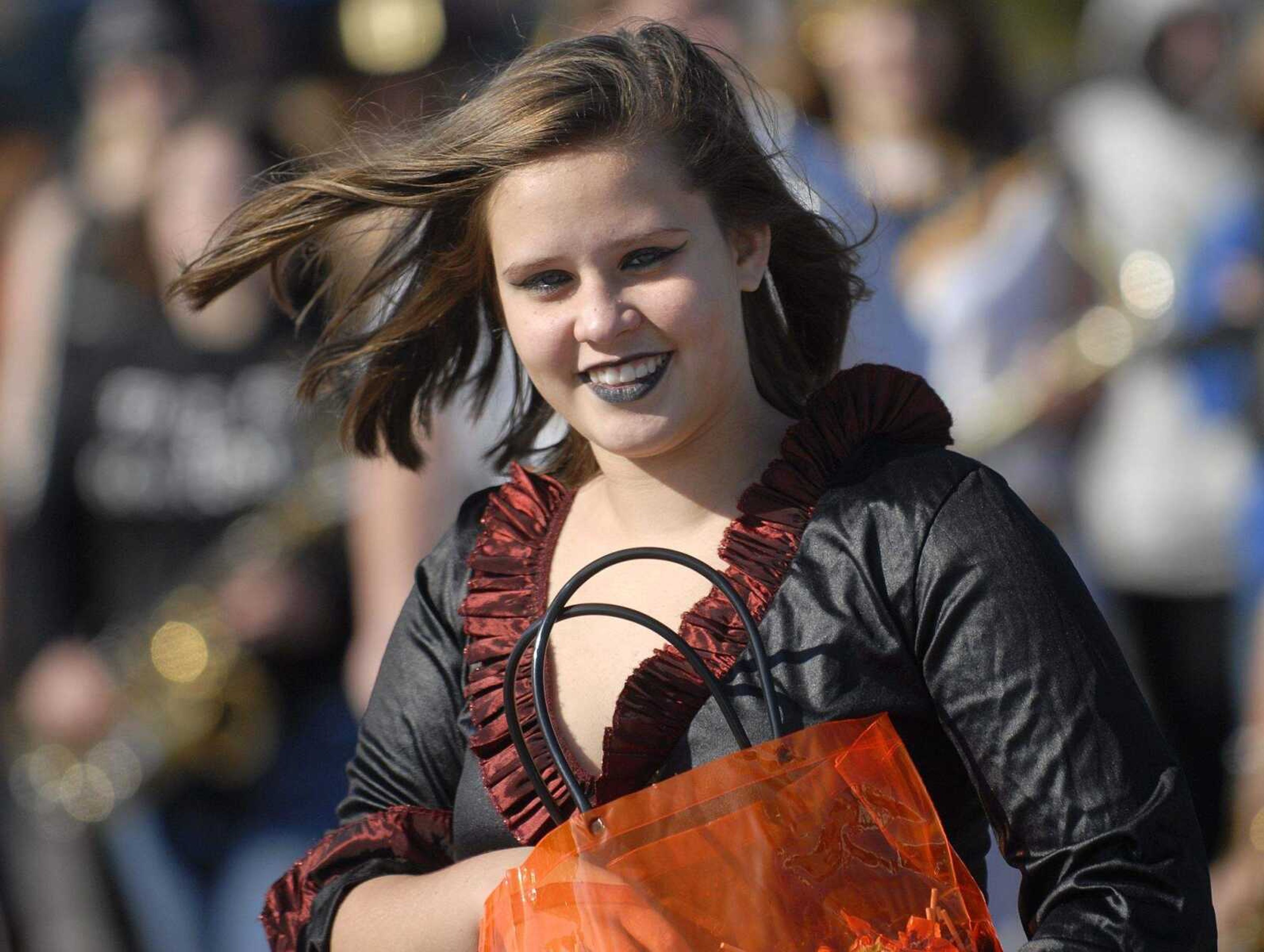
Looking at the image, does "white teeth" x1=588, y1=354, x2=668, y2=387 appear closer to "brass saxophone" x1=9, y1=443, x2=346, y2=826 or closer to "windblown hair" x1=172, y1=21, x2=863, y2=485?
"windblown hair" x1=172, y1=21, x2=863, y2=485

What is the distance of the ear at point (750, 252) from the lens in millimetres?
1580

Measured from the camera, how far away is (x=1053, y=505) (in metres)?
3.47

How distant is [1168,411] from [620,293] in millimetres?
2265

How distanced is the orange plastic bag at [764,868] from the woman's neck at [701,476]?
0.31 metres

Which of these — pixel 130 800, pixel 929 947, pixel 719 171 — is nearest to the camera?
pixel 929 947

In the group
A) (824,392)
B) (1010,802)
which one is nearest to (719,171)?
(824,392)

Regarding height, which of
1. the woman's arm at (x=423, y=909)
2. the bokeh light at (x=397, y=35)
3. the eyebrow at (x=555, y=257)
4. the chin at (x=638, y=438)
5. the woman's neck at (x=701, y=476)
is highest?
the bokeh light at (x=397, y=35)

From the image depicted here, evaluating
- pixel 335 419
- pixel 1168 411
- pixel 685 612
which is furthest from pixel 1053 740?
pixel 1168 411

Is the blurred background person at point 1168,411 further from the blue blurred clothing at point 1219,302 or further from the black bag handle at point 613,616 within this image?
the black bag handle at point 613,616

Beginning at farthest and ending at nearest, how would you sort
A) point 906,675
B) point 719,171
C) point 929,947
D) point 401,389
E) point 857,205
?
point 857,205 → point 401,389 → point 719,171 → point 906,675 → point 929,947

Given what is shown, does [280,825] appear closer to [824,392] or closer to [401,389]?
[401,389]

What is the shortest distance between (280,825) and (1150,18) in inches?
97.1

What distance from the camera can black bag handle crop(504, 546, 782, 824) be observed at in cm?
135

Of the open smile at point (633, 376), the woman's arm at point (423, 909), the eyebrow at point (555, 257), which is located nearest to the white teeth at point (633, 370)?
the open smile at point (633, 376)
